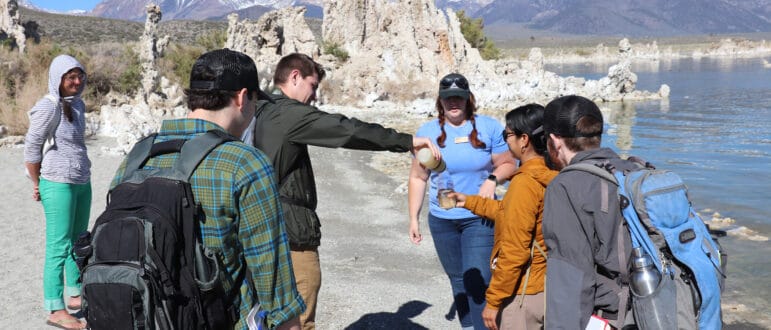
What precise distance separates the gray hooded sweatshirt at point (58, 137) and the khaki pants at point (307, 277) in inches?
87.3

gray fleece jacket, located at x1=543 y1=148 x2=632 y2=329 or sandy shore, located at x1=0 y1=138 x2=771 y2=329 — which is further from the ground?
gray fleece jacket, located at x1=543 y1=148 x2=632 y2=329

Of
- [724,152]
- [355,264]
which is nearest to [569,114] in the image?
[355,264]

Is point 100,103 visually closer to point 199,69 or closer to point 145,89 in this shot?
point 145,89

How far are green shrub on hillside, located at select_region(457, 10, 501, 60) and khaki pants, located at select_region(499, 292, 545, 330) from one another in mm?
40163

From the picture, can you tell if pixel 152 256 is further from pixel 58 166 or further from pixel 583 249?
pixel 58 166

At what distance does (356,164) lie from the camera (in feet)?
43.8

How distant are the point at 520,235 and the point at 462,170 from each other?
1077mm

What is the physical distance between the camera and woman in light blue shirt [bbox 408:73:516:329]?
3744mm

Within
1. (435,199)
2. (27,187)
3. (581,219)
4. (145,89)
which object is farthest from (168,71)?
(581,219)

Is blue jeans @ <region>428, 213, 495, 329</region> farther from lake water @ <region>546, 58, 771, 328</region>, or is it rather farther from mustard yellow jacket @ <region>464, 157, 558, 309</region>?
lake water @ <region>546, 58, 771, 328</region>

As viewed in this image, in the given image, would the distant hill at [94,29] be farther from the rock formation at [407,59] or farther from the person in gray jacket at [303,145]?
the person in gray jacket at [303,145]

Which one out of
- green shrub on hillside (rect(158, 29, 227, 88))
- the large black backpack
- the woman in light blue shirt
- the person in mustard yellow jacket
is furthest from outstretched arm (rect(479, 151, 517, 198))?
green shrub on hillside (rect(158, 29, 227, 88))

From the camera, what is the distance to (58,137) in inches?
174

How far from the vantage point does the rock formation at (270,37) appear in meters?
27.6
